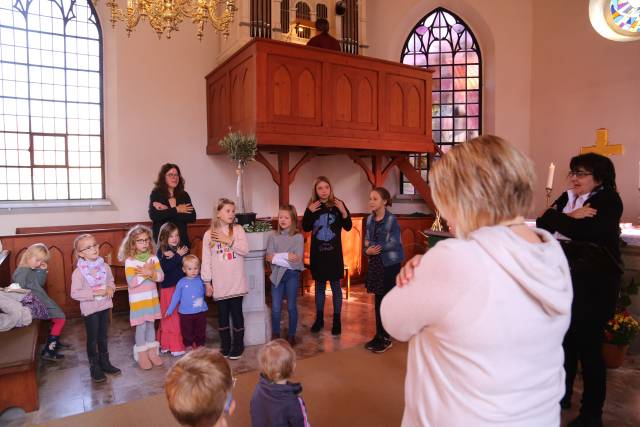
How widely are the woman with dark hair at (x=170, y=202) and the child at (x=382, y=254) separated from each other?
2111mm

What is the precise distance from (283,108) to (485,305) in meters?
5.69

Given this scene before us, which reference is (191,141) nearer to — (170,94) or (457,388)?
(170,94)

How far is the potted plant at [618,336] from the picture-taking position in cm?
400

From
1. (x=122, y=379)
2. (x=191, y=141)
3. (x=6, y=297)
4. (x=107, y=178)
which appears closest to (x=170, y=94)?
(x=191, y=141)

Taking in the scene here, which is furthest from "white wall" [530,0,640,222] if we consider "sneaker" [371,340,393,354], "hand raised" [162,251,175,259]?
"hand raised" [162,251,175,259]

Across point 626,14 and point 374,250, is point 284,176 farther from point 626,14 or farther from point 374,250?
point 626,14

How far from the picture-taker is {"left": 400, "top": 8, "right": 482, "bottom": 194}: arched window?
382 inches

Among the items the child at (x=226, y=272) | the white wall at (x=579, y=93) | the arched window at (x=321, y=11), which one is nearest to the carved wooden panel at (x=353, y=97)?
the arched window at (x=321, y=11)

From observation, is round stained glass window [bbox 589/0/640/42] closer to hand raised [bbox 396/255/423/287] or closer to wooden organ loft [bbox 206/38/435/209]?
wooden organ loft [bbox 206/38/435/209]

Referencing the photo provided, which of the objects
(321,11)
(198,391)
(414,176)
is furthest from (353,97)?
(198,391)

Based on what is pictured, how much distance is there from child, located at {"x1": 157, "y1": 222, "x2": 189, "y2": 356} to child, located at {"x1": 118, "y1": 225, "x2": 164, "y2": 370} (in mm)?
273

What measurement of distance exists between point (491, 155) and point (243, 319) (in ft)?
12.8

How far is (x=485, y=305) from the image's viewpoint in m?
1.10

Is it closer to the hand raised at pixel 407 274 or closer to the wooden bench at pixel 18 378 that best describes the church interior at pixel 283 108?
the wooden bench at pixel 18 378
